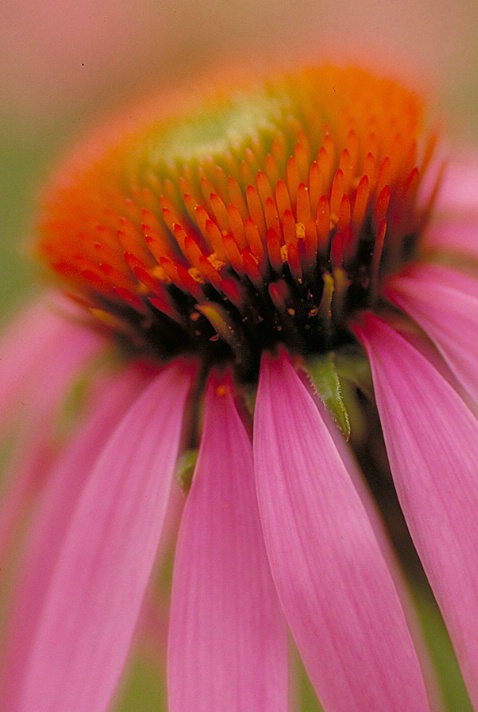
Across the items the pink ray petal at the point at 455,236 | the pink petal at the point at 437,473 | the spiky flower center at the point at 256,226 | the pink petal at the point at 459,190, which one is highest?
the spiky flower center at the point at 256,226

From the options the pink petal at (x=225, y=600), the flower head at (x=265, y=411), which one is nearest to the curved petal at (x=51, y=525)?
the flower head at (x=265, y=411)

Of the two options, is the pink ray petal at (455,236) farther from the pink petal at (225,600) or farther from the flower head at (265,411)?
the pink petal at (225,600)

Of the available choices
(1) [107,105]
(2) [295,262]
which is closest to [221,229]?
(2) [295,262]

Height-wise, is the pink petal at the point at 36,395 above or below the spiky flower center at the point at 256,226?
below

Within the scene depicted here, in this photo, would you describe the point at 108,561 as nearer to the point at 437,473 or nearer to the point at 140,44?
the point at 437,473

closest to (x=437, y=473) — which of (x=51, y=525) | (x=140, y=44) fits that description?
(x=51, y=525)

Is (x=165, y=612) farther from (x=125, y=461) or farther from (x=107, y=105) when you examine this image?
(x=107, y=105)

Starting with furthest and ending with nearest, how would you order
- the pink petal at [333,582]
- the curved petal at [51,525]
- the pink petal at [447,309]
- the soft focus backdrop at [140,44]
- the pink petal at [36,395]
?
the soft focus backdrop at [140,44], the pink petal at [36,395], the curved petal at [51,525], the pink petal at [447,309], the pink petal at [333,582]
